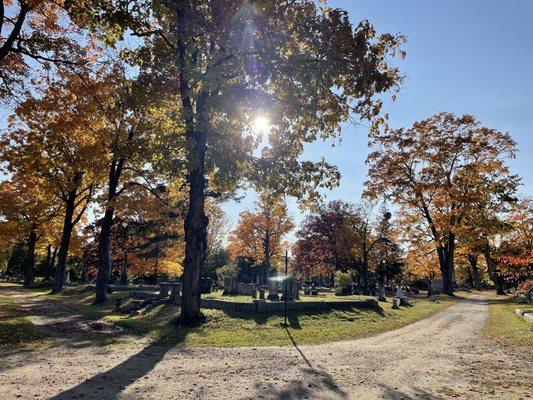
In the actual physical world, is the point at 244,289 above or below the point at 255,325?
above

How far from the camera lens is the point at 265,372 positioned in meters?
7.45

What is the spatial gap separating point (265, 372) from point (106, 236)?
54.4 feet

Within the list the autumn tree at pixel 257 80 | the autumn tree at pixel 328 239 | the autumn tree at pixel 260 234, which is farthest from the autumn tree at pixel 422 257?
the autumn tree at pixel 257 80

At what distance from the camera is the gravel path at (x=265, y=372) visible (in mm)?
6062

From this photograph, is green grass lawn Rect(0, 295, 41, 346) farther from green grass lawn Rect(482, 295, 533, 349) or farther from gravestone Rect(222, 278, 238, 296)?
green grass lawn Rect(482, 295, 533, 349)

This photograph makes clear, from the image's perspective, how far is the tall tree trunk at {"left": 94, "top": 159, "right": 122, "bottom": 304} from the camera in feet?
68.1

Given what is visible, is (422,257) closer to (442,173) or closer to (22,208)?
(442,173)

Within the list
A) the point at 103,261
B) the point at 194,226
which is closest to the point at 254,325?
the point at 194,226

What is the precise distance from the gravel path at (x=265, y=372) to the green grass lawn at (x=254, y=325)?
128cm

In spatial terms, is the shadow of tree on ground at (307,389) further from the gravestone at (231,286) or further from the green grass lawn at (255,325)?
the gravestone at (231,286)

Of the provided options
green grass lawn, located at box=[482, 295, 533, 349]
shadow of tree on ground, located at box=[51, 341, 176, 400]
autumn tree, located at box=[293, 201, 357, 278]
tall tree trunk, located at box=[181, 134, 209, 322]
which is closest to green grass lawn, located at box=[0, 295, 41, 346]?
shadow of tree on ground, located at box=[51, 341, 176, 400]

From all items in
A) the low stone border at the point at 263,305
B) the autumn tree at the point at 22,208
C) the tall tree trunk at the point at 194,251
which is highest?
the autumn tree at the point at 22,208

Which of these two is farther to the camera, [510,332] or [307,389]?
[510,332]

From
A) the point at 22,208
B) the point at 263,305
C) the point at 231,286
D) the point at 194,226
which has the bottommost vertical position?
the point at 263,305
